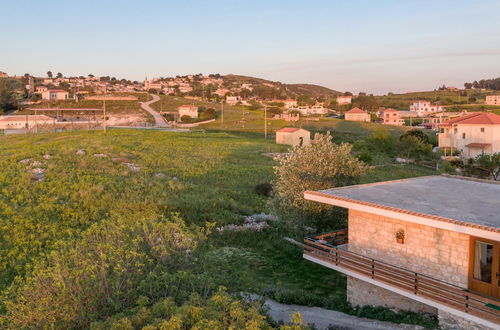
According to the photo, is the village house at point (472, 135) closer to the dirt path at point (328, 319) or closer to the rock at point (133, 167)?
the rock at point (133, 167)

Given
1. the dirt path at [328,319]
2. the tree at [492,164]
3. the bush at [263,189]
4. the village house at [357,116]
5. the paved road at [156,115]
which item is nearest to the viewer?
the dirt path at [328,319]

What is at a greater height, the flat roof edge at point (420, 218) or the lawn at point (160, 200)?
the flat roof edge at point (420, 218)

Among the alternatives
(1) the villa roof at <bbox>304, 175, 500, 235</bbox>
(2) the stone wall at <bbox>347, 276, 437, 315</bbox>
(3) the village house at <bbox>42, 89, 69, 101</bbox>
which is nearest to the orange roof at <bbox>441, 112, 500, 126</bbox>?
(1) the villa roof at <bbox>304, 175, 500, 235</bbox>

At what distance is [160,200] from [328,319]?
16.4 meters

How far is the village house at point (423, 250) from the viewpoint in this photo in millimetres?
11477

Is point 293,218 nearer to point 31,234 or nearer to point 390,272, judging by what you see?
point 390,272

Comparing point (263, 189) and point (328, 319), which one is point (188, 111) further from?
point (328, 319)

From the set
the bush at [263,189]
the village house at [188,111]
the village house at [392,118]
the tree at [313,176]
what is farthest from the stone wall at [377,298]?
the village house at [392,118]

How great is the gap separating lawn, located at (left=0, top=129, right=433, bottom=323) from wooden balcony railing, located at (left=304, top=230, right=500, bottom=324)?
4.86 feet

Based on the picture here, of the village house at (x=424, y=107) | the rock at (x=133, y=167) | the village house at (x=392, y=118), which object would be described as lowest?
the rock at (x=133, y=167)

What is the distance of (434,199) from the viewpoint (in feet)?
48.7

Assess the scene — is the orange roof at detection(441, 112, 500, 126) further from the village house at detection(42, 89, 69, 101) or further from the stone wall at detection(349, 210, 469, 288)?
the village house at detection(42, 89, 69, 101)

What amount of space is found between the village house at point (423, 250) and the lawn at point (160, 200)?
4.50 feet

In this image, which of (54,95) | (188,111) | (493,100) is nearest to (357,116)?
(188,111)
